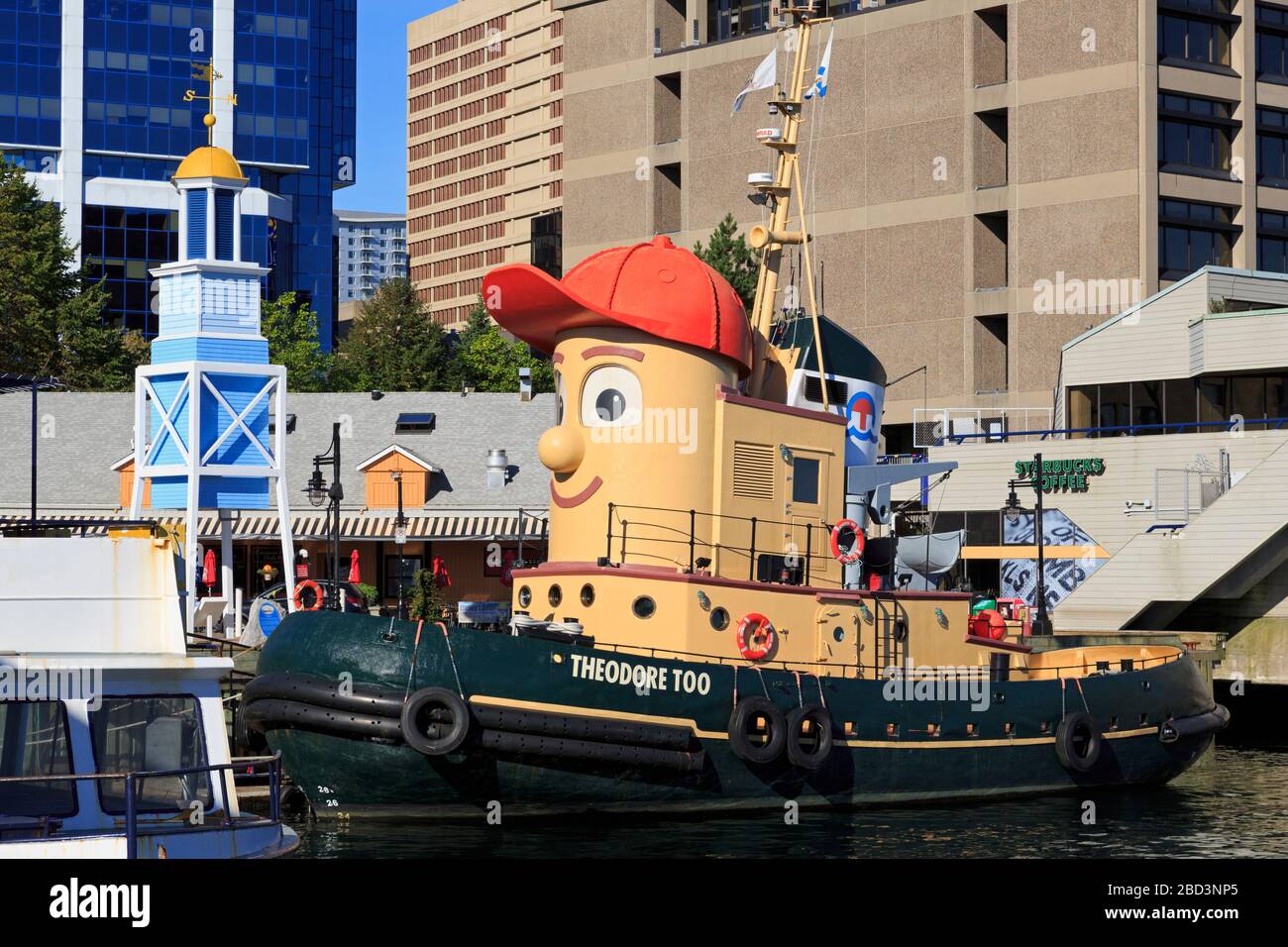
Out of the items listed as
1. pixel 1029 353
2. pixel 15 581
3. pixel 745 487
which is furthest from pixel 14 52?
pixel 15 581

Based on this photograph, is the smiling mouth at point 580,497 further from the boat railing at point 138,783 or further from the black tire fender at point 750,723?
the boat railing at point 138,783

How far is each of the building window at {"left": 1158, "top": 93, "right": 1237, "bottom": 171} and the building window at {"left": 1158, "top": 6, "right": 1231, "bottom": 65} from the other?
5.50ft

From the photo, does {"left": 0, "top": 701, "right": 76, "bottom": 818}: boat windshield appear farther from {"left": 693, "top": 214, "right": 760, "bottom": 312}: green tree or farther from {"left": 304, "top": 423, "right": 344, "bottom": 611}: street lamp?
{"left": 693, "top": 214, "right": 760, "bottom": 312}: green tree

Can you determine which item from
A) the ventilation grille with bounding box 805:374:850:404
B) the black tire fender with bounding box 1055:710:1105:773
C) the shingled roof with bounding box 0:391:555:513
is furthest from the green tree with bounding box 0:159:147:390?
the black tire fender with bounding box 1055:710:1105:773

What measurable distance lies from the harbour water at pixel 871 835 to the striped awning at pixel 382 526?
26.0 metres

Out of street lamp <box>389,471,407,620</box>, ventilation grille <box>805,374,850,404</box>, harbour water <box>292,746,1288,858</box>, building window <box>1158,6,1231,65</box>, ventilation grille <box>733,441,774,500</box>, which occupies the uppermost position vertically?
building window <box>1158,6,1231,65</box>

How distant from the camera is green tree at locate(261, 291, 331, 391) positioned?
78312 mm

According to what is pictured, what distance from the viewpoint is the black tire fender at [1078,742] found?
26.1 m

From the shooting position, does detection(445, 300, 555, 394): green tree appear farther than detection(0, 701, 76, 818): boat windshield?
Yes

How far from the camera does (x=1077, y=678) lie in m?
26.5

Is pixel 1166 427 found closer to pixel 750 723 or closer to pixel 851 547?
pixel 851 547

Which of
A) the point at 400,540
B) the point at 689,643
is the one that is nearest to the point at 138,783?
the point at 689,643
